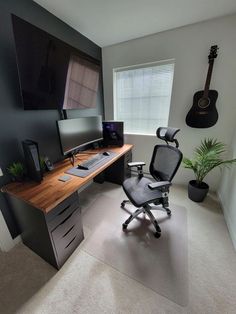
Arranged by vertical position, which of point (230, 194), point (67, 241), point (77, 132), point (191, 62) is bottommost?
point (67, 241)

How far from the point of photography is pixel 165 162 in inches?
66.0

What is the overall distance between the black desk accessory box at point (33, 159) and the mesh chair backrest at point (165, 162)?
1340 mm

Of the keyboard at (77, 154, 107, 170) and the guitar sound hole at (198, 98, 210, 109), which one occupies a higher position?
the guitar sound hole at (198, 98, 210, 109)

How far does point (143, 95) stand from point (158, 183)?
1.72 metres

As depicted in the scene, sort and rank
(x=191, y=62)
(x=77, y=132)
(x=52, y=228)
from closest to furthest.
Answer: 1. (x=52, y=228)
2. (x=77, y=132)
3. (x=191, y=62)

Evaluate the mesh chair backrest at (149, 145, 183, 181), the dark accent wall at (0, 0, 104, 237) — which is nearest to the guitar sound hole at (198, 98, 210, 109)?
the mesh chair backrest at (149, 145, 183, 181)

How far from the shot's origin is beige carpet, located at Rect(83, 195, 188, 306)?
3.77ft

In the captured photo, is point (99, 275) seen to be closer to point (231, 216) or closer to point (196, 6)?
point (231, 216)

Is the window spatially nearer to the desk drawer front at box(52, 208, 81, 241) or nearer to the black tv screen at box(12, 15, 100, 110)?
the black tv screen at box(12, 15, 100, 110)

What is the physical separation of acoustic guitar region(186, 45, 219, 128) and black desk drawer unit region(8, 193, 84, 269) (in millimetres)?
1967

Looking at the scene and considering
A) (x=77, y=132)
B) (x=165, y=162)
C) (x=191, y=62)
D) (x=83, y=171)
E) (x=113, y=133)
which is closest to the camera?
(x=83, y=171)

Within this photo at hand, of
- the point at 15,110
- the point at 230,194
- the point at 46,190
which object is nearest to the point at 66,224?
the point at 46,190

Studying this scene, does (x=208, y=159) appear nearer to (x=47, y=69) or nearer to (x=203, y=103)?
(x=203, y=103)

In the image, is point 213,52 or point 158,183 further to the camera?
point 213,52
